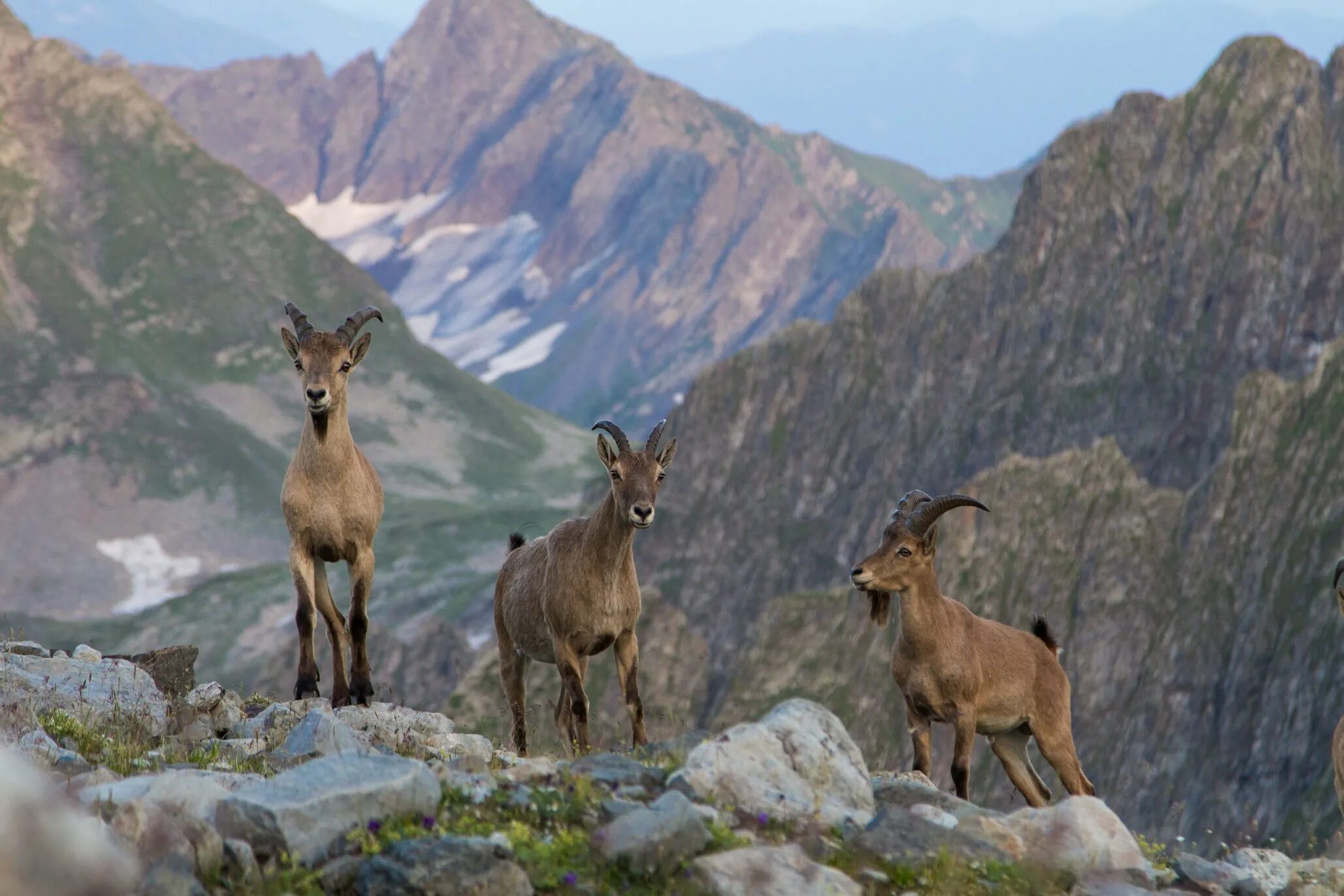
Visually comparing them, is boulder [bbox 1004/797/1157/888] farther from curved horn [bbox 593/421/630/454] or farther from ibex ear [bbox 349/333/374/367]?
ibex ear [bbox 349/333/374/367]

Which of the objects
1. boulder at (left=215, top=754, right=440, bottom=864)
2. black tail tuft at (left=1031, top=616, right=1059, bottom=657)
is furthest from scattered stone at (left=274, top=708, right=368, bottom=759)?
black tail tuft at (left=1031, top=616, right=1059, bottom=657)

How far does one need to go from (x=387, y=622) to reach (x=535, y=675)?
62193 mm

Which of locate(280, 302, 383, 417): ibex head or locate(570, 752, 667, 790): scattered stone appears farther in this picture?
locate(280, 302, 383, 417): ibex head

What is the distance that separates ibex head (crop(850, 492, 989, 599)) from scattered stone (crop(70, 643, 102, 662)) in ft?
30.2

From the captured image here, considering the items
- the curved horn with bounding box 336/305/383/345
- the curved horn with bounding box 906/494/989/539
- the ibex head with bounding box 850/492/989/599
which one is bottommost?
the ibex head with bounding box 850/492/989/599

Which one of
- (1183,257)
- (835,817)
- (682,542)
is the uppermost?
(1183,257)

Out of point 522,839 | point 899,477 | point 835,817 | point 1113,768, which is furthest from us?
point 899,477

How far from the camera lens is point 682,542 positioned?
185 metres

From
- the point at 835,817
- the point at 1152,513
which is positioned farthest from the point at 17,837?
the point at 1152,513

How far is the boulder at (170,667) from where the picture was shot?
64.1ft

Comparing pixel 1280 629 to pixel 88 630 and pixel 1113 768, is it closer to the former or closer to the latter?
pixel 1113 768

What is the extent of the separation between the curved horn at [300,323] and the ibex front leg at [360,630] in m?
2.68

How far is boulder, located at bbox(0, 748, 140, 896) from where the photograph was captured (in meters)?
8.29

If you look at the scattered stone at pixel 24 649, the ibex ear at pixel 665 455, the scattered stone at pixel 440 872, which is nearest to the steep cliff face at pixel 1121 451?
the ibex ear at pixel 665 455
